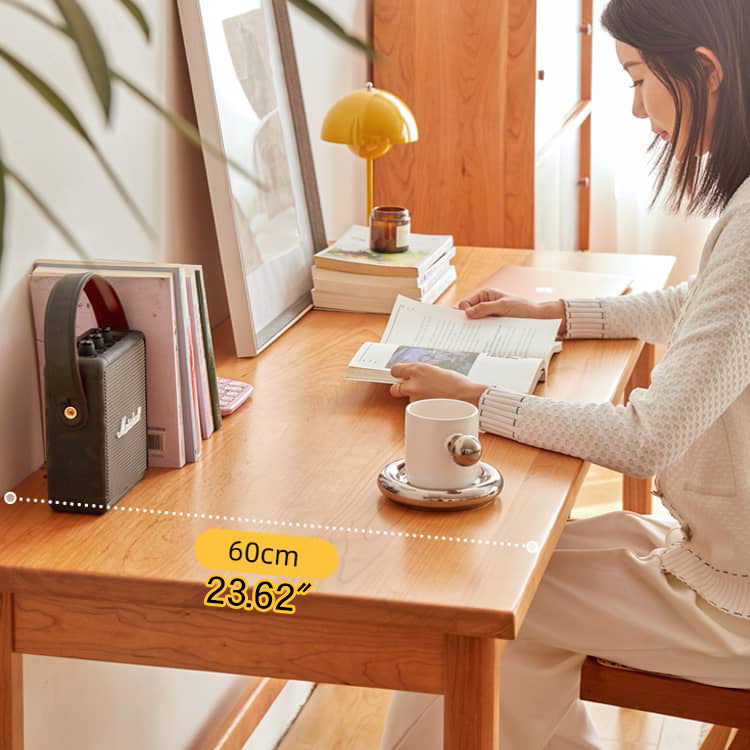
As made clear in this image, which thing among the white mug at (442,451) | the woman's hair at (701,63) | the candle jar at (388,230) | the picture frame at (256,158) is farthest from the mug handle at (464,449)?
the candle jar at (388,230)

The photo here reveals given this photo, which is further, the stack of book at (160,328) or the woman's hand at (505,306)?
the woman's hand at (505,306)

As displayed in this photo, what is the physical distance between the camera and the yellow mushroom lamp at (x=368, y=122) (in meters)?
2.00

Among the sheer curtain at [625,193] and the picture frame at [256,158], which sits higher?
the picture frame at [256,158]

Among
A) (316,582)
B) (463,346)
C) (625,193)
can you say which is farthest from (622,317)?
(625,193)

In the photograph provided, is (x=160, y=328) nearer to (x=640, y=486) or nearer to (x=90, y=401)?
(x=90, y=401)

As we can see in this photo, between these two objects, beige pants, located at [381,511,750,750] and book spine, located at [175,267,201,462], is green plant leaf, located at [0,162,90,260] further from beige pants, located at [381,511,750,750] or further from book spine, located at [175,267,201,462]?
beige pants, located at [381,511,750,750]

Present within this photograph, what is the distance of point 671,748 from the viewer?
2.09m

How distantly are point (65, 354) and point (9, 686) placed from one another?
0.33 metres

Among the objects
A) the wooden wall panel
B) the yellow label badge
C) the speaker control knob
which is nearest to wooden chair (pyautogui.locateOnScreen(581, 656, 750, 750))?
the yellow label badge

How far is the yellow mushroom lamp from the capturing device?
78.6 inches

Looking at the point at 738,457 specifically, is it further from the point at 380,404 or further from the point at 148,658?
the point at 148,658

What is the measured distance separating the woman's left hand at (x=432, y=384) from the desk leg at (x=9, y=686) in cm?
55

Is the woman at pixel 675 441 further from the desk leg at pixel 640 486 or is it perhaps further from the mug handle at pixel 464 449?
the desk leg at pixel 640 486

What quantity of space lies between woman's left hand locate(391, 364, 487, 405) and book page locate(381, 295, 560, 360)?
19cm
